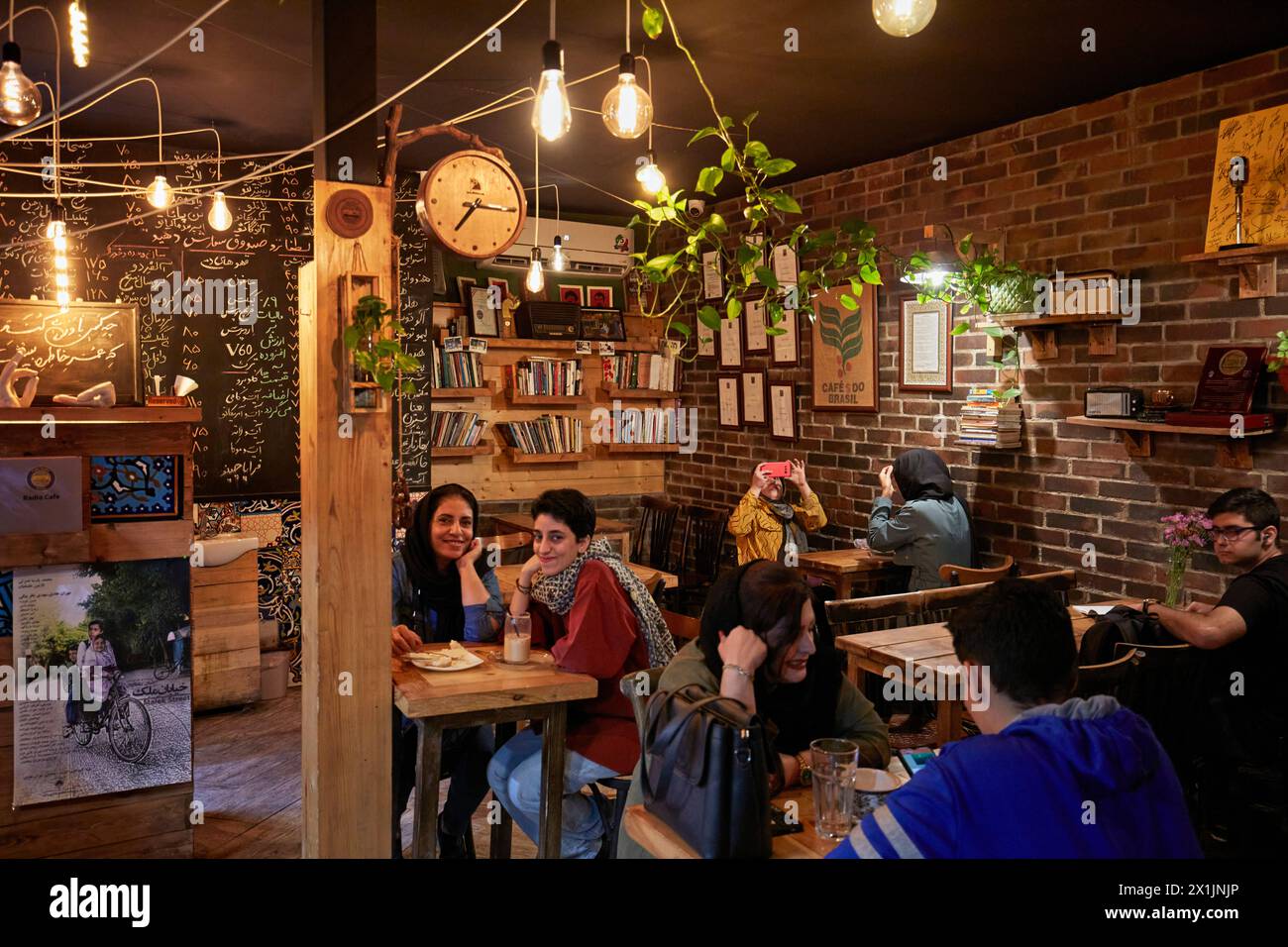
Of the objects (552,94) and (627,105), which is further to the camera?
(627,105)

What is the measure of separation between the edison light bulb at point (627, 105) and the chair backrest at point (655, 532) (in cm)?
489

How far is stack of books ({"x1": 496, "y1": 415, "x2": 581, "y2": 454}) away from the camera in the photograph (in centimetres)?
725

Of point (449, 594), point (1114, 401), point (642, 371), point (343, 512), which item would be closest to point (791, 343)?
point (642, 371)

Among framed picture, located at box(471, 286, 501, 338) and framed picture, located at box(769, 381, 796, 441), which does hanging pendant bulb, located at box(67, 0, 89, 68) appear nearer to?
framed picture, located at box(471, 286, 501, 338)

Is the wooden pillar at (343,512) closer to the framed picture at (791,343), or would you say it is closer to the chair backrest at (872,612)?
the chair backrest at (872,612)

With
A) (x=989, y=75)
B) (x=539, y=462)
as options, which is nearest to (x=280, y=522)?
(x=539, y=462)

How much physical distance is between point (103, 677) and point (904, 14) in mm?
3257

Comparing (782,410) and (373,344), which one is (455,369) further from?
(373,344)

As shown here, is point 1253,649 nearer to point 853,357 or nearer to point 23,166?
point 853,357

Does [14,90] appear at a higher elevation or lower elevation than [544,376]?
higher

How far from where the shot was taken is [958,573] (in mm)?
4586

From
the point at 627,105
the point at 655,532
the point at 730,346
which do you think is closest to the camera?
the point at 627,105

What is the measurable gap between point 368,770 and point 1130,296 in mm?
3802

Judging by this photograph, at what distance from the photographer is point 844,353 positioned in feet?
20.7
